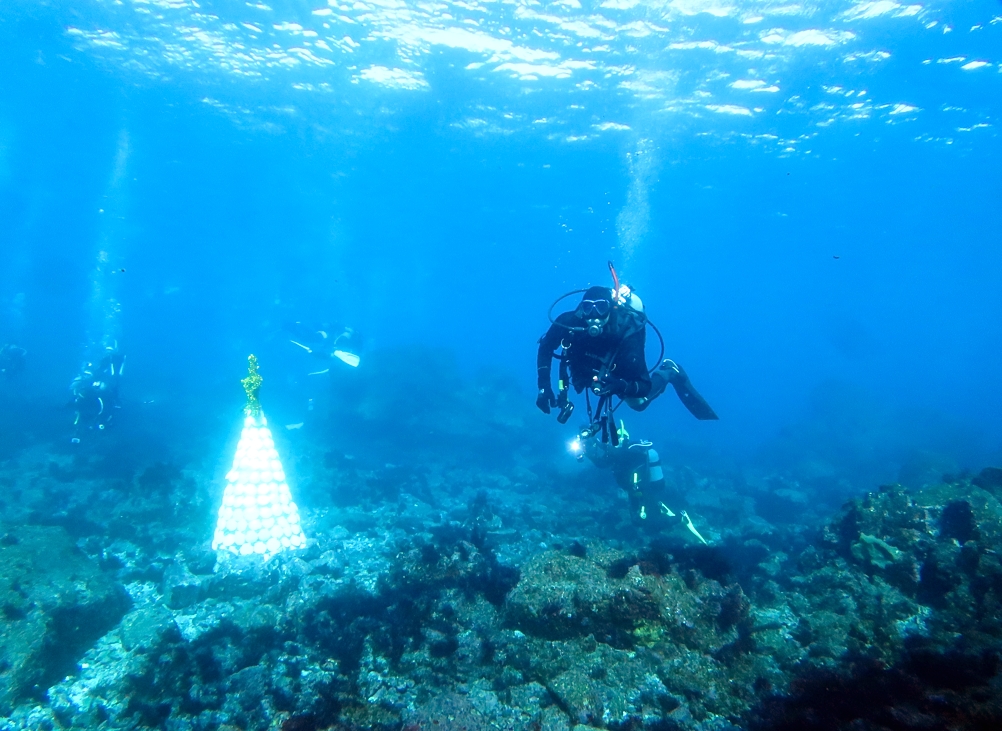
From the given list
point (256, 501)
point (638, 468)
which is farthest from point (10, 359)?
point (638, 468)

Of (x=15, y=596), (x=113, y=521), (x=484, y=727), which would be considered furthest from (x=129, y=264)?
(x=484, y=727)

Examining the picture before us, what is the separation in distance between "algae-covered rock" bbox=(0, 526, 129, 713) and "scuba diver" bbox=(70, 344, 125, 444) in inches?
287

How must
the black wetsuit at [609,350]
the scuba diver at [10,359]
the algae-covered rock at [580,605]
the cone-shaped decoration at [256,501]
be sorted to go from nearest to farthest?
the algae-covered rock at [580,605], the black wetsuit at [609,350], the cone-shaped decoration at [256,501], the scuba diver at [10,359]

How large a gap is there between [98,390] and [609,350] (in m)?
15.5

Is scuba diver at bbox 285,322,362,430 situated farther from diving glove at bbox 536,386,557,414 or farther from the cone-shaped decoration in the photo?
diving glove at bbox 536,386,557,414

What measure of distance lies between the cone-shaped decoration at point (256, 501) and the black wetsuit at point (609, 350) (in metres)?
4.31

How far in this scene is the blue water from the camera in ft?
51.6

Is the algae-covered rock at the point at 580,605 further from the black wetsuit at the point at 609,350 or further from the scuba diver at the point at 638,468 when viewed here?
the scuba diver at the point at 638,468

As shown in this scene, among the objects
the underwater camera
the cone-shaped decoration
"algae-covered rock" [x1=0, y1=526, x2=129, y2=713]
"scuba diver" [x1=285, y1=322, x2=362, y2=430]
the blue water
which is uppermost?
the blue water

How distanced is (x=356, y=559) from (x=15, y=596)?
4851mm

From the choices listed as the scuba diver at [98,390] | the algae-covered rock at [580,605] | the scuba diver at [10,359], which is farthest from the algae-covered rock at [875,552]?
the scuba diver at [10,359]

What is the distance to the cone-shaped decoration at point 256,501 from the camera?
7781mm

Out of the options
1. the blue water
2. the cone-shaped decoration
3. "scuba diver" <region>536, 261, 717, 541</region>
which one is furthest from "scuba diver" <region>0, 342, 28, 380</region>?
"scuba diver" <region>536, 261, 717, 541</region>

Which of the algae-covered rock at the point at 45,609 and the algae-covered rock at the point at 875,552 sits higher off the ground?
the algae-covered rock at the point at 875,552
